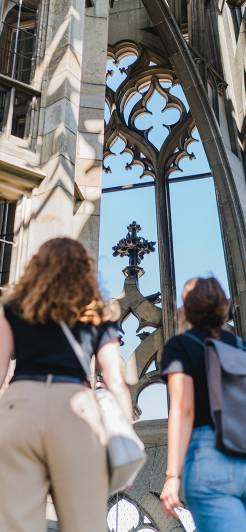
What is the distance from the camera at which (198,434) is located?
1986 millimetres

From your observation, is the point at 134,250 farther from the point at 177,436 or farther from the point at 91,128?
the point at 177,436

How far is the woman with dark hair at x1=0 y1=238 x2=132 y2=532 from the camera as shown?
5.62ft

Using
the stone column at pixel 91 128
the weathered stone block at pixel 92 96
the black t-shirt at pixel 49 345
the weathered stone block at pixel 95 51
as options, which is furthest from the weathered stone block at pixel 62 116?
the black t-shirt at pixel 49 345

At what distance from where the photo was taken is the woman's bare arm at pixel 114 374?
1923 mm

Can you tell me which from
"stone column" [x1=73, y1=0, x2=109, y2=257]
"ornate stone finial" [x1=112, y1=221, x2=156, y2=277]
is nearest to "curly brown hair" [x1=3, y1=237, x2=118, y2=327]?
"stone column" [x1=73, y1=0, x2=109, y2=257]

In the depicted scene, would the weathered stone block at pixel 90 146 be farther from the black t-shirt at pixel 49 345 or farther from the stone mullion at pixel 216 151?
the black t-shirt at pixel 49 345

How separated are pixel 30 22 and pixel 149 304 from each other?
5902 mm

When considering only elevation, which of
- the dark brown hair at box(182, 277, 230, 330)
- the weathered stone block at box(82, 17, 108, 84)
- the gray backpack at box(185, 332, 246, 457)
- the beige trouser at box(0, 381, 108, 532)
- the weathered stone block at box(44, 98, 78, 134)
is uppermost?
the weathered stone block at box(82, 17, 108, 84)

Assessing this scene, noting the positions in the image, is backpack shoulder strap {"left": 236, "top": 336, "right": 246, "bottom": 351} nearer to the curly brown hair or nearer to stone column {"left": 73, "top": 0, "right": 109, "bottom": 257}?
the curly brown hair

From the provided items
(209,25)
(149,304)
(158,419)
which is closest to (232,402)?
(158,419)

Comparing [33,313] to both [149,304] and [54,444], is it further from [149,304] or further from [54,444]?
[149,304]

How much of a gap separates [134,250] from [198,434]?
34.4 feet

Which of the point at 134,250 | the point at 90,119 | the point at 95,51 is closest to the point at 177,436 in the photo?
the point at 90,119

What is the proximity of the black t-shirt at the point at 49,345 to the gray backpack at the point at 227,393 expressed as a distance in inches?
11.2
